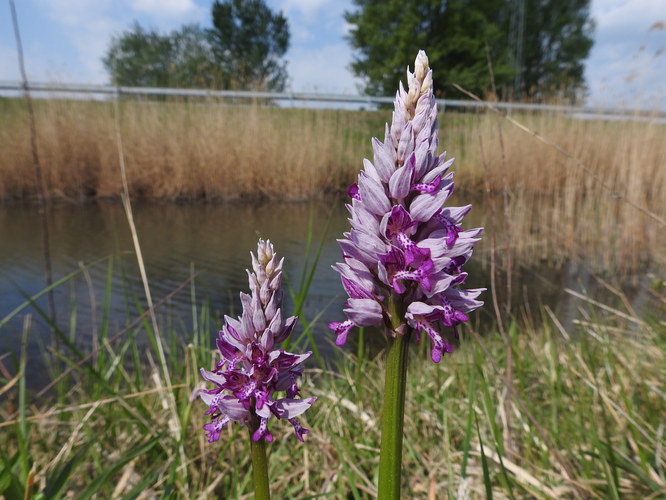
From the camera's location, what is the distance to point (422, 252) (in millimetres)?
669

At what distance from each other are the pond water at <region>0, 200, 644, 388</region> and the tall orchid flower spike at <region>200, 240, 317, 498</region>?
317cm

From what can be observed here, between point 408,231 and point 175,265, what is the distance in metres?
7.13

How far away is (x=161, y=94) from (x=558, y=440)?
24.0 meters

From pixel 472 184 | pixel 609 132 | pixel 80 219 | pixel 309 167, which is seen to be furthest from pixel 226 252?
pixel 609 132

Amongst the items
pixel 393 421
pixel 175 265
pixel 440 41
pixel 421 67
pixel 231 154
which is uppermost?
pixel 440 41

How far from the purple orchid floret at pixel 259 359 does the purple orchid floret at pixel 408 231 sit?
99 mm

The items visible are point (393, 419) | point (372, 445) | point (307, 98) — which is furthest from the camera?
point (307, 98)

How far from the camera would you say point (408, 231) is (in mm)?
700

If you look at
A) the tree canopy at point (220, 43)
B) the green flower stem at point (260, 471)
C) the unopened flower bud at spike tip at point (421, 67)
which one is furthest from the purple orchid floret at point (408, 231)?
the tree canopy at point (220, 43)

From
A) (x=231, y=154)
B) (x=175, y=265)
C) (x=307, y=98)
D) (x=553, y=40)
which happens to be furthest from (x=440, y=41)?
(x=175, y=265)

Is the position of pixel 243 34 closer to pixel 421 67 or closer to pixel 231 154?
pixel 231 154

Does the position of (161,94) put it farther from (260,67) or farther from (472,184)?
(260,67)

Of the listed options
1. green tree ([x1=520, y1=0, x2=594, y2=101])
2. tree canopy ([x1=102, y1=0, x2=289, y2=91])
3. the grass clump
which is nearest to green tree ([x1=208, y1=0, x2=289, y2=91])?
tree canopy ([x1=102, y1=0, x2=289, y2=91])

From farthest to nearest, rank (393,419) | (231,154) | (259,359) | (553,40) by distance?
(553,40) → (231,154) → (259,359) → (393,419)
